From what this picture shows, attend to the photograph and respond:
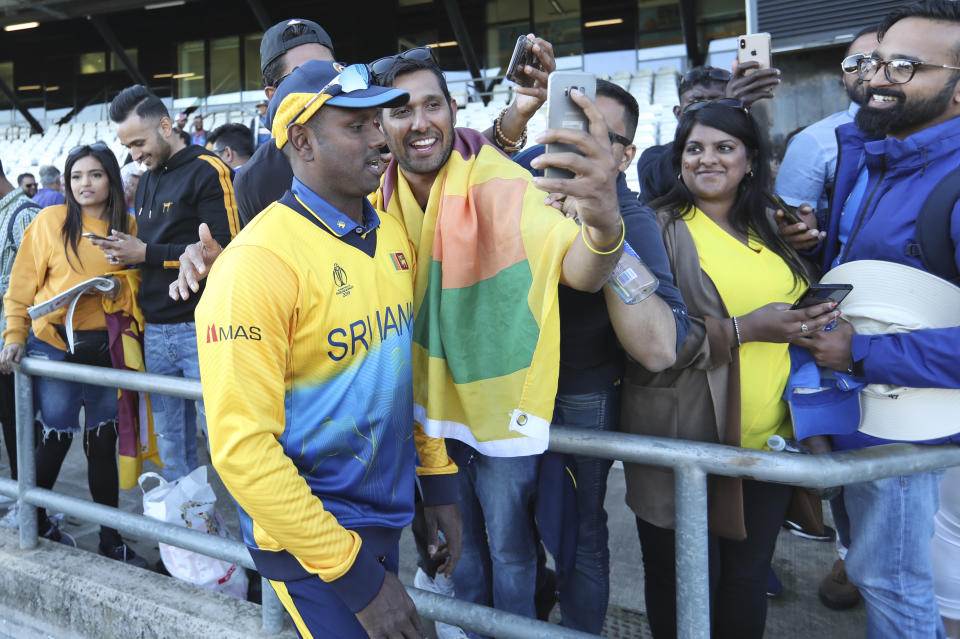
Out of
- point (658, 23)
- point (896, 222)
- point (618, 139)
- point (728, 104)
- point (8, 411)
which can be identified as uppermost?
point (658, 23)

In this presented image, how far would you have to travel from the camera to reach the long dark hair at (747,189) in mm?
2145

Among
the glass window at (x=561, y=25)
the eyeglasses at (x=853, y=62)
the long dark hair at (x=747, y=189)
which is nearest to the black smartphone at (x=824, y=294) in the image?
the long dark hair at (x=747, y=189)

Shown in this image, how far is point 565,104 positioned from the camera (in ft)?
4.04

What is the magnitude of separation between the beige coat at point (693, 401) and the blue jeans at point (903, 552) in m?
0.21

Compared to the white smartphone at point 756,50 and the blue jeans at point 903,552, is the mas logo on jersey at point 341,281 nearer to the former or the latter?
the blue jeans at point 903,552

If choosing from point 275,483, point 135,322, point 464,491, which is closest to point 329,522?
point 275,483

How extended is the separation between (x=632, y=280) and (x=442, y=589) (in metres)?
1.60

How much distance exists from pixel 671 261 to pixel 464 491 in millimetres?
989

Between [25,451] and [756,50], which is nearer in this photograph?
[756,50]

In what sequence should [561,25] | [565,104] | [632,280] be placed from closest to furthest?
[565,104] → [632,280] → [561,25]

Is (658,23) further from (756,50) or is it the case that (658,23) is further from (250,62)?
(756,50)

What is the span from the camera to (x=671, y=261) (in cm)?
202

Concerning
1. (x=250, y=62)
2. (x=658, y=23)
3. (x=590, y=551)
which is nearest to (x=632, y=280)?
(x=590, y=551)

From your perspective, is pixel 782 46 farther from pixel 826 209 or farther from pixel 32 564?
pixel 32 564
